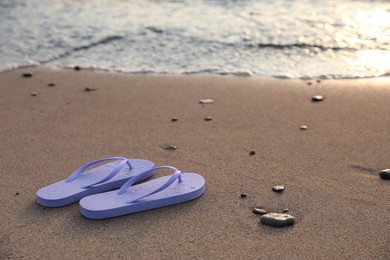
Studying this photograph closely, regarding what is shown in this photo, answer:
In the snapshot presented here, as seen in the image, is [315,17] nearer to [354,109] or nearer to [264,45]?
[264,45]

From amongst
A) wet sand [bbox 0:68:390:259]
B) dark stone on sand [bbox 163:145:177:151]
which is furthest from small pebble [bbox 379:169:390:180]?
dark stone on sand [bbox 163:145:177:151]

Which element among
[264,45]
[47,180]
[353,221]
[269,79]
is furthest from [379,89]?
[47,180]

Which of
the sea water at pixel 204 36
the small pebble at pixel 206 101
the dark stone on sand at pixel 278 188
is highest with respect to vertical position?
the sea water at pixel 204 36

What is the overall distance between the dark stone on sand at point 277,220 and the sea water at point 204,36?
2.25 meters

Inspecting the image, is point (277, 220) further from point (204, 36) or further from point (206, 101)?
point (204, 36)

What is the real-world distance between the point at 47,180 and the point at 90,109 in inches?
42.6

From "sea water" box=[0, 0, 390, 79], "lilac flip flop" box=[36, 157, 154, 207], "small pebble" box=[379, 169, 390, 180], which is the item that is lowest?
"lilac flip flop" box=[36, 157, 154, 207]

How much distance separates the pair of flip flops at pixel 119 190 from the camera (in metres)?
2.67

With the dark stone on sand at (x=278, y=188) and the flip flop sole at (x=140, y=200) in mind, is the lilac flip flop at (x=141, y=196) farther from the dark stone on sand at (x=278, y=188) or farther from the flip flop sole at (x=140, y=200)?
the dark stone on sand at (x=278, y=188)

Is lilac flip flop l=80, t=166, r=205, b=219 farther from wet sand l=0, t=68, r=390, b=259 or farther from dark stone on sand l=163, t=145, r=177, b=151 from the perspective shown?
dark stone on sand l=163, t=145, r=177, b=151

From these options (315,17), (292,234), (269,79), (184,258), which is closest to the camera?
(184,258)

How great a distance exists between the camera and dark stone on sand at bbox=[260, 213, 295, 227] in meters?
2.52

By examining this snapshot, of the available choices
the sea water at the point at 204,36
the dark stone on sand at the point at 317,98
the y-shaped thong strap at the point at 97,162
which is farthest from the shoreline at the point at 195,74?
the y-shaped thong strap at the point at 97,162

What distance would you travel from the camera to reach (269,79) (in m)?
4.56
